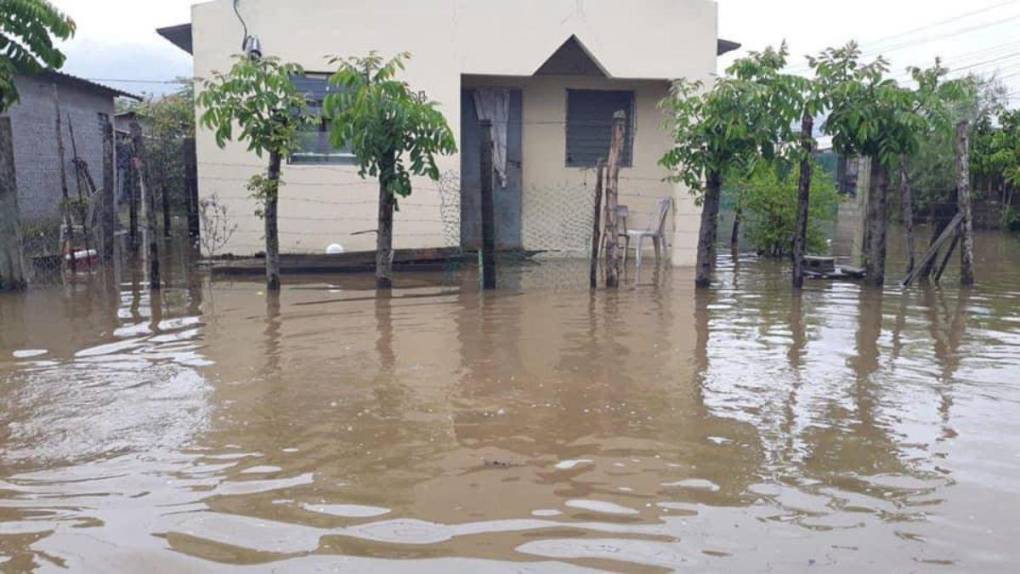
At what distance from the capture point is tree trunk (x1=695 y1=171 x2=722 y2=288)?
1173 cm

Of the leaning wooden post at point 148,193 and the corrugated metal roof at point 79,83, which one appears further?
the corrugated metal roof at point 79,83

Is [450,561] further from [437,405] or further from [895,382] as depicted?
[895,382]

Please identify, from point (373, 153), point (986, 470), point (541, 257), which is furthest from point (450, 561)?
point (541, 257)

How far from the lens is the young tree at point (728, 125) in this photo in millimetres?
10703

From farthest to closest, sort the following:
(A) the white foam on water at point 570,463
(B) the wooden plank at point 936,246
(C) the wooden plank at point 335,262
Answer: (C) the wooden plank at point 335,262, (B) the wooden plank at point 936,246, (A) the white foam on water at point 570,463

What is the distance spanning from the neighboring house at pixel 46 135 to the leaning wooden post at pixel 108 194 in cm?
104

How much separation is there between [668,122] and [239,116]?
16.9ft

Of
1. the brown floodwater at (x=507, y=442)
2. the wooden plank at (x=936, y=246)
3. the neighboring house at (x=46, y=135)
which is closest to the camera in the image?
the brown floodwater at (x=507, y=442)

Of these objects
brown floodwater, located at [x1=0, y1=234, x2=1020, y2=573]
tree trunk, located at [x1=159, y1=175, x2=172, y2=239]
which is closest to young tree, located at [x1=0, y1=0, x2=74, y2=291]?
brown floodwater, located at [x1=0, y1=234, x2=1020, y2=573]

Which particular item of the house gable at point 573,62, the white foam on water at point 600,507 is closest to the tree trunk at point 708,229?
the house gable at point 573,62

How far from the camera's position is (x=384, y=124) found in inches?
419

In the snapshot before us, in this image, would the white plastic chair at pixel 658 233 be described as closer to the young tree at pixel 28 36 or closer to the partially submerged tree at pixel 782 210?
the partially submerged tree at pixel 782 210

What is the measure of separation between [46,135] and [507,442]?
15053 millimetres

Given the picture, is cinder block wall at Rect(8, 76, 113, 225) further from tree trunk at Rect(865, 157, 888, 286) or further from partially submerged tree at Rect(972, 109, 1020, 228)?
partially submerged tree at Rect(972, 109, 1020, 228)
